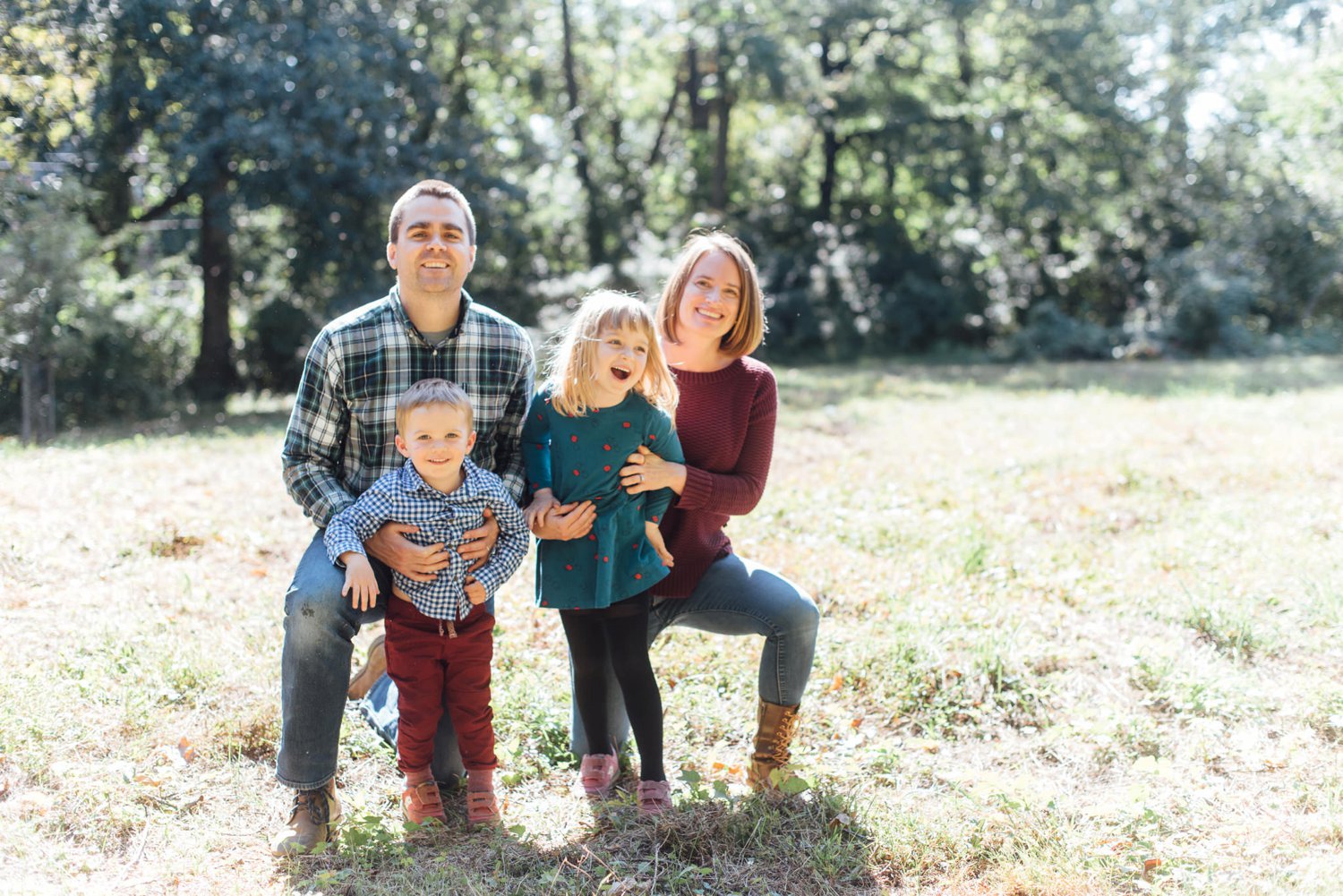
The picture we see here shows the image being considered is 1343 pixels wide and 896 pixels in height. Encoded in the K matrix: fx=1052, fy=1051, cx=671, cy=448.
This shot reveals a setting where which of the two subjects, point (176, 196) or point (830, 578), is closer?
point (830, 578)

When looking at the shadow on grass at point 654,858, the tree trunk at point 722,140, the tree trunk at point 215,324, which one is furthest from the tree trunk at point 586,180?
the shadow on grass at point 654,858

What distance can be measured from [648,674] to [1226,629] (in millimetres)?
2782

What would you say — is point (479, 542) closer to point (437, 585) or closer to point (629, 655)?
point (437, 585)

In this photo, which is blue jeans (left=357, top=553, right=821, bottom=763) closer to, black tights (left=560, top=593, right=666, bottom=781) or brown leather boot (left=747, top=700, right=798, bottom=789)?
brown leather boot (left=747, top=700, right=798, bottom=789)

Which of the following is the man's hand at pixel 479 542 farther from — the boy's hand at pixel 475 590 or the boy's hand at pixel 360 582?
the boy's hand at pixel 360 582

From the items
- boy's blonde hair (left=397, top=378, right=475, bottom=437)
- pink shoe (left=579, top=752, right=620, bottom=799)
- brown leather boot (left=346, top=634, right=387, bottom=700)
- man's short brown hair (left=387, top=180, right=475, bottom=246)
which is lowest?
pink shoe (left=579, top=752, right=620, bottom=799)

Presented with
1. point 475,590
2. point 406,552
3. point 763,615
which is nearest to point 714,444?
point 763,615

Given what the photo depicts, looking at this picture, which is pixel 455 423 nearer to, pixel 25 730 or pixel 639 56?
pixel 25 730

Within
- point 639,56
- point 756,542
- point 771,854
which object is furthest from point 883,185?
point 771,854

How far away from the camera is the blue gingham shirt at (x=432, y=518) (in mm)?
3002

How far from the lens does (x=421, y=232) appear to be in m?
3.11

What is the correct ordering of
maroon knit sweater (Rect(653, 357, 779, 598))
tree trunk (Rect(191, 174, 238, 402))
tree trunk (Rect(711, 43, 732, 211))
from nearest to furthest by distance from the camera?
maroon knit sweater (Rect(653, 357, 779, 598)) < tree trunk (Rect(191, 174, 238, 402)) < tree trunk (Rect(711, 43, 732, 211))

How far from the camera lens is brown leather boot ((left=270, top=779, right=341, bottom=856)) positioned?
2971 mm

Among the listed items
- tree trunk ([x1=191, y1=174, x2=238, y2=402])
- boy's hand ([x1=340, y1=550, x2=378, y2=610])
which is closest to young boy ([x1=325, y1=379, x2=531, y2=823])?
boy's hand ([x1=340, y1=550, x2=378, y2=610])
